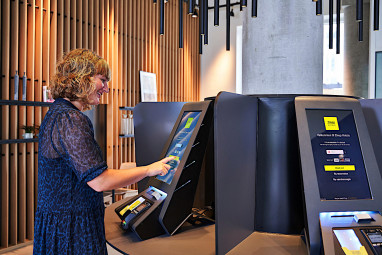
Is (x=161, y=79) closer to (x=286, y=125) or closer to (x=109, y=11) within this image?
(x=109, y=11)

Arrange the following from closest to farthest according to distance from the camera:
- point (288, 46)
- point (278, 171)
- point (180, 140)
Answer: point (278, 171), point (180, 140), point (288, 46)

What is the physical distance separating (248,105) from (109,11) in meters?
Answer: 4.91

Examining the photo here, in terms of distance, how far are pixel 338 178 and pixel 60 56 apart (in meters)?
4.30

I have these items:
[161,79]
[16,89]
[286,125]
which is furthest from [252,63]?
[161,79]

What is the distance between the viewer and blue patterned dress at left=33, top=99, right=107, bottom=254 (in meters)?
1.48

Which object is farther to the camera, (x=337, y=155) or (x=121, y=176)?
(x=121, y=176)

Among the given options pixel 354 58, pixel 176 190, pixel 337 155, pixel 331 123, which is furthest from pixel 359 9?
pixel 354 58

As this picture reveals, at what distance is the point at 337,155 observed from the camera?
1.30 meters

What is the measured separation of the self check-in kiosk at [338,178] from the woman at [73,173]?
60cm

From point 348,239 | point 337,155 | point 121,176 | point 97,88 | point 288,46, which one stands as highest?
point 288,46

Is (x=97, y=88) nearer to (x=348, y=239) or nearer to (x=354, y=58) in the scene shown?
(x=348, y=239)

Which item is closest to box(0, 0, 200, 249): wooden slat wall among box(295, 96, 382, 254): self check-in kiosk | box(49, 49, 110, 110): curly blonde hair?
box(49, 49, 110, 110): curly blonde hair

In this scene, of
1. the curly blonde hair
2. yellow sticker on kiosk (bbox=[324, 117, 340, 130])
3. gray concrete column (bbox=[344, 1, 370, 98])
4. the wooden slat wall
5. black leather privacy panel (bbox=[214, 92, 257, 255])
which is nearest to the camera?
black leather privacy panel (bbox=[214, 92, 257, 255])

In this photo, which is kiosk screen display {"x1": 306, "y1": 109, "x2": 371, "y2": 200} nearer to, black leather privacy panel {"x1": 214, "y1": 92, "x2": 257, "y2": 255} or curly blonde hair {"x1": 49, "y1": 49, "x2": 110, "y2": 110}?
black leather privacy panel {"x1": 214, "y1": 92, "x2": 257, "y2": 255}
